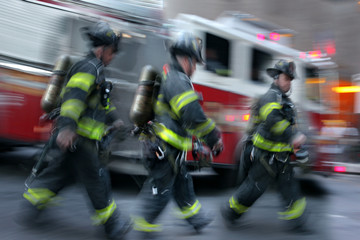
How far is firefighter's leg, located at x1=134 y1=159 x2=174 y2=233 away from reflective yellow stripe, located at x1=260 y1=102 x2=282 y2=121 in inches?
43.9

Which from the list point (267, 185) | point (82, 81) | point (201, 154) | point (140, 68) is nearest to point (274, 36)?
point (140, 68)

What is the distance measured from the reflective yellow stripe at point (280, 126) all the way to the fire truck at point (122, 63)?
5.96 feet

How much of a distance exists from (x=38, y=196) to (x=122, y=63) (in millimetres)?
2640

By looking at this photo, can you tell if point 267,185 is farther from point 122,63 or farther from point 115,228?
point 122,63

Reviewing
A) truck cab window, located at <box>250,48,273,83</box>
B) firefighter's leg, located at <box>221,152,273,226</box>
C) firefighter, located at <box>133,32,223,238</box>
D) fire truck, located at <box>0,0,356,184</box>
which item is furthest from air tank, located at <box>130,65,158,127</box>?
truck cab window, located at <box>250,48,273,83</box>

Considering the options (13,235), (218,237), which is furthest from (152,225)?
(13,235)

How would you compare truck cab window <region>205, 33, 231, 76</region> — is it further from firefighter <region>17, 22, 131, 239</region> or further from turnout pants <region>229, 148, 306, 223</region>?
firefighter <region>17, 22, 131, 239</region>

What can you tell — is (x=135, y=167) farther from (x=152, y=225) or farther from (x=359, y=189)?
(x=359, y=189)

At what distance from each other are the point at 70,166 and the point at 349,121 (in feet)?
33.6

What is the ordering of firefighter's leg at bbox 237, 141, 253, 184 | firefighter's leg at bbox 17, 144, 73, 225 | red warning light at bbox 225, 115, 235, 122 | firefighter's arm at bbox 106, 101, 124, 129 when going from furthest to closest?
1. red warning light at bbox 225, 115, 235, 122
2. firefighter's leg at bbox 237, 141, 253, 184
3. firefighter's arm at bbox 106, 101, 124, 129
4. firefighter's leg at bbox 17, 144, 73, 225

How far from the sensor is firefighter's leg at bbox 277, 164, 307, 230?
4480 millimetres

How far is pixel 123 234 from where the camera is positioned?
3.89 meters

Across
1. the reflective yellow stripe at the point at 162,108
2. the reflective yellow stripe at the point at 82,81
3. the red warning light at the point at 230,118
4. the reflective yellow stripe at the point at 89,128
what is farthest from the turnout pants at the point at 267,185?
the reflective yellow stripe at the point at 82,81

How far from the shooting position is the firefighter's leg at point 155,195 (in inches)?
149
